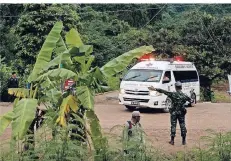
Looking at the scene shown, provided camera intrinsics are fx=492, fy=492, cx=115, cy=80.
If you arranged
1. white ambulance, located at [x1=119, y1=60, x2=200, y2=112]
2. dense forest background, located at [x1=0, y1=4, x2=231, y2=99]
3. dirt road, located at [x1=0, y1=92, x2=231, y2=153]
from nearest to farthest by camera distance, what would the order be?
dirt road, located at [x1=0, y1=92, x2=231, y2=153] → white ambulance, located at [x1=119, y1=60, x2=200, y2=112] → dense forest background, located at [x1=0, y1=4, x2=231, y2=99]

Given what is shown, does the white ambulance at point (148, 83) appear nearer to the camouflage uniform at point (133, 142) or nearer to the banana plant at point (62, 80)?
the banana plant at point (62, 80)

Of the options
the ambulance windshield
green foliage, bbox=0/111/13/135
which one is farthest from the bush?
green foliage, bbox=0/111/13/135

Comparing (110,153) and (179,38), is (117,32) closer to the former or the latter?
(179,38)

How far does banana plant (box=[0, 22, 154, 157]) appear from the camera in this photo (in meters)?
5.43

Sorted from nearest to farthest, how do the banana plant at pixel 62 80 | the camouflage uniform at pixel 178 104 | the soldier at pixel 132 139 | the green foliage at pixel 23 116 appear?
the soldier at pixel 132 139, the green foliage at pixel 23 116, the banana plant at pixel 62 80, the camouflage uniform at pixel 178 104

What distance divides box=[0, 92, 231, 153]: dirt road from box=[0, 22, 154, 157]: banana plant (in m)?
2.40

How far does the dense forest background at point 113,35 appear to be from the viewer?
1370 cm

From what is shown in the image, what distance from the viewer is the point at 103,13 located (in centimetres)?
1859

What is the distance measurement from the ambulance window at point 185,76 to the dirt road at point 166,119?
82cm

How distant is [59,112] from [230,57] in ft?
38.4

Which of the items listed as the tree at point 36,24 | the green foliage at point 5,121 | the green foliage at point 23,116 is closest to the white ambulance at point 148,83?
the tree at point 36,24

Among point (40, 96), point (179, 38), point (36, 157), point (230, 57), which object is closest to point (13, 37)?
point (179, 38)

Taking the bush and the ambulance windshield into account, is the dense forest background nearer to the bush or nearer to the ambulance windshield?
the bush

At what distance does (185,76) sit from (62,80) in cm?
729
